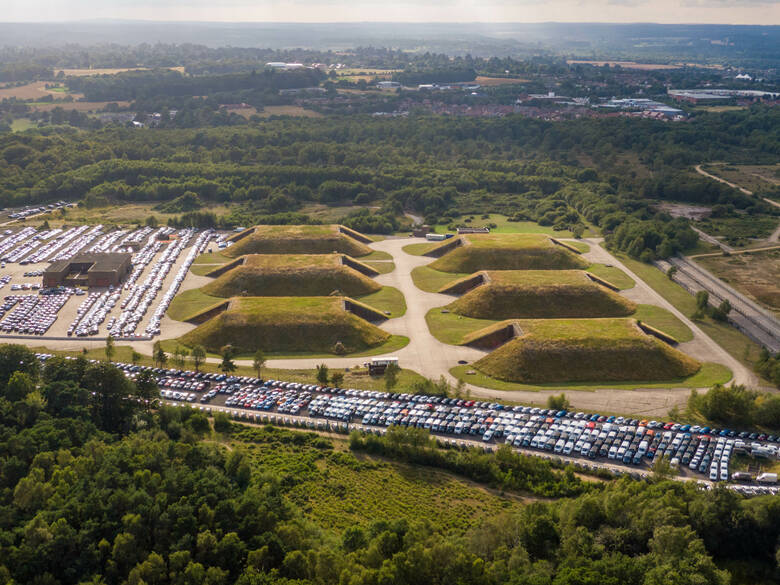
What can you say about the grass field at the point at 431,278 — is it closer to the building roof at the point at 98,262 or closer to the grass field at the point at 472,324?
the grass field at the point at 472,324

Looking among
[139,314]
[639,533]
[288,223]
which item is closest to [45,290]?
[139,314]

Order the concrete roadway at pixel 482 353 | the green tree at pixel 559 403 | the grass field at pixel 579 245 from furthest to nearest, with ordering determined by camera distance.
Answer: the grass field at pixel 579 245, the concrete roadway at pixel 482 353, the green tree at pixel 559 403

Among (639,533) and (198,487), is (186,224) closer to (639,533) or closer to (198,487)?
(198,487)

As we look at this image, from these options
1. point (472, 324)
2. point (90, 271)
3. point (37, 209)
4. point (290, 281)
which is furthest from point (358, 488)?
point (37, 209)

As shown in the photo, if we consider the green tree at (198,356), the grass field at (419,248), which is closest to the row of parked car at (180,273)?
the green tree at (198,356)

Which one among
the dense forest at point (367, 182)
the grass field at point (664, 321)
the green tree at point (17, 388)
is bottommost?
the grass field at point (664, 321)

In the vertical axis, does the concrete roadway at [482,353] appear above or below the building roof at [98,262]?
below
